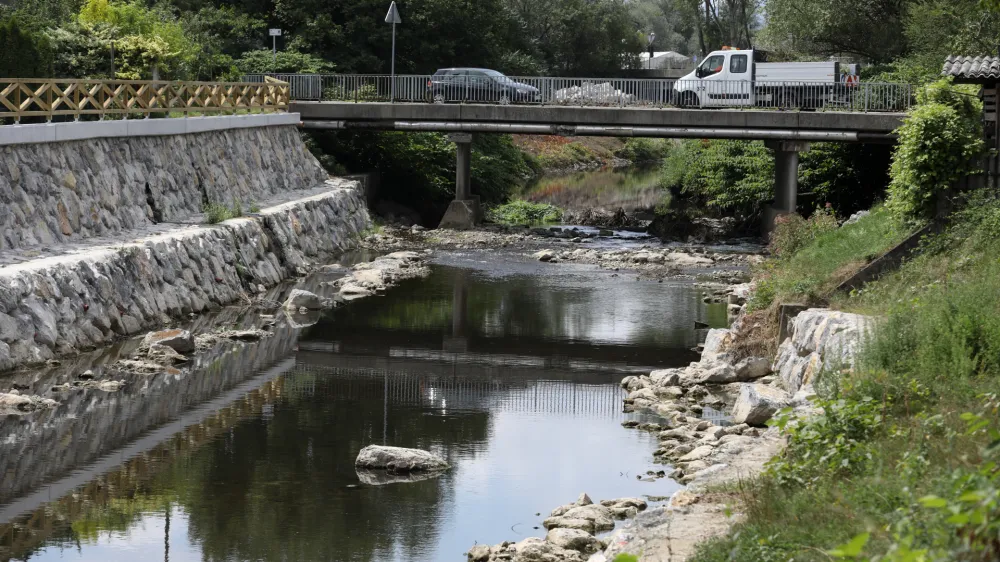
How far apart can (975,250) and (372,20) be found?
3576 cm

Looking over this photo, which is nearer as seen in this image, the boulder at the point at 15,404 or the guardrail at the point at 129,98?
the boulder at the point at 15,404

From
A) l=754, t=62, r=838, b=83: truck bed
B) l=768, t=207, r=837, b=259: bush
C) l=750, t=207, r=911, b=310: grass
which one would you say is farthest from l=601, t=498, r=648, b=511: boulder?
l=754, t=62, r=838, b=83: truck bed

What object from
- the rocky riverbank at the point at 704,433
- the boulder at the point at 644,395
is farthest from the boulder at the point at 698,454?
the boulder at the point at 644,395

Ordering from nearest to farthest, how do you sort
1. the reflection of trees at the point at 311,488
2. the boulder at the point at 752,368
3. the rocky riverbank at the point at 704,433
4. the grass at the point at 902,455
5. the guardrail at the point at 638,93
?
the grass at the point at 902,455 → the rocky riverbank at the point at 704,433 → the reflection of trees at the point at 311,488 → the boulder at the point at 752,368 → the guardrail at the point at 638,93

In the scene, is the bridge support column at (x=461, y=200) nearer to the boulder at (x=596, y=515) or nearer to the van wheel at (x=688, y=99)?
the van wheel at (x=688, y=99)

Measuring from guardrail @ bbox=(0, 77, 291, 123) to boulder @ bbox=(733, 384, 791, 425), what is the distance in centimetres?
1352

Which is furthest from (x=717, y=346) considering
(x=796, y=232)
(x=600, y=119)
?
(x=600, y=119)

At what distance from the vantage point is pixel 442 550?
1212 cm

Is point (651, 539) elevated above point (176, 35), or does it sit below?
below

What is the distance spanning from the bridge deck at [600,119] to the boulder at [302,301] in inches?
510

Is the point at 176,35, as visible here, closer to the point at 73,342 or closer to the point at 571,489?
the point at 73,342

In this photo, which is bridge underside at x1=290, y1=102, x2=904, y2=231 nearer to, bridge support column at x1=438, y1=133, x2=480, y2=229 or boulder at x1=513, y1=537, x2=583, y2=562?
bridge support column at x1=438, y1=133, x2=480, y2=229

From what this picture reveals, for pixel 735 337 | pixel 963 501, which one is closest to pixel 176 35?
pixel 735 337

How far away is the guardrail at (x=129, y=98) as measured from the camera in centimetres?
2305
